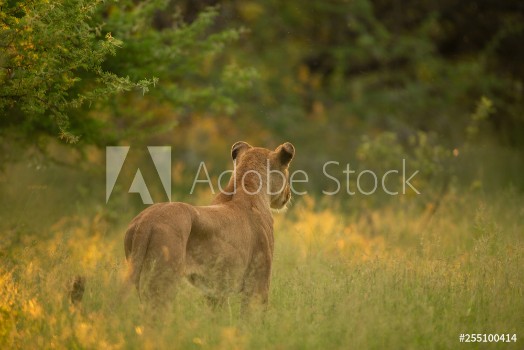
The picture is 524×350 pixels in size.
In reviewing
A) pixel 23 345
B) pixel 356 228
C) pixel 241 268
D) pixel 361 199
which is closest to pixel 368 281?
pixel 241 268

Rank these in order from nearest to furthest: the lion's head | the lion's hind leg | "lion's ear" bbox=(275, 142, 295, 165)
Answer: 1. the lion's hind leg
2. the lion's head
3. "lion's ear" bbox=(275, 142, 295, 165)

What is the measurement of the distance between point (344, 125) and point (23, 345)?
1421 cm

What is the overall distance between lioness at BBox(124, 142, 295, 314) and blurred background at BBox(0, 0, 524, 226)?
273cm

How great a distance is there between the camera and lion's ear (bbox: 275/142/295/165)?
24.8ft

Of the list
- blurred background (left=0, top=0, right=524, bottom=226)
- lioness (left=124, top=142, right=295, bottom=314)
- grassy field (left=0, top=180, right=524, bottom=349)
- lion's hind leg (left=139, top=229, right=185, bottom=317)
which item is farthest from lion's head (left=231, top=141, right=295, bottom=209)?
blurred background (left=0, top=0, right=524, bottom=226)

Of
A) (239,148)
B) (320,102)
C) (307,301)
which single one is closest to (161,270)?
(307,301)

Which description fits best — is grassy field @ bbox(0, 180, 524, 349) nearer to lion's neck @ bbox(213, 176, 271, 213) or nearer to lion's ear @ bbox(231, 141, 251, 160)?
lion's neck @ bbox(213, 176, 271, 213)

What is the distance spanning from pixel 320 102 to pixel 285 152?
11844mm

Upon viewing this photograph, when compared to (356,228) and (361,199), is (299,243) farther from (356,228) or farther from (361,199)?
(361,199)

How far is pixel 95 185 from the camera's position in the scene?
12.8 metres

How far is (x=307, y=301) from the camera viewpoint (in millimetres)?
6762

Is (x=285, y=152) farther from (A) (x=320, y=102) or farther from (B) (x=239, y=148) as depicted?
(A) (x=320, y=102)

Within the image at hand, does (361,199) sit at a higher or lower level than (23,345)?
higher

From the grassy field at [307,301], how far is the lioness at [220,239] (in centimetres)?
21
